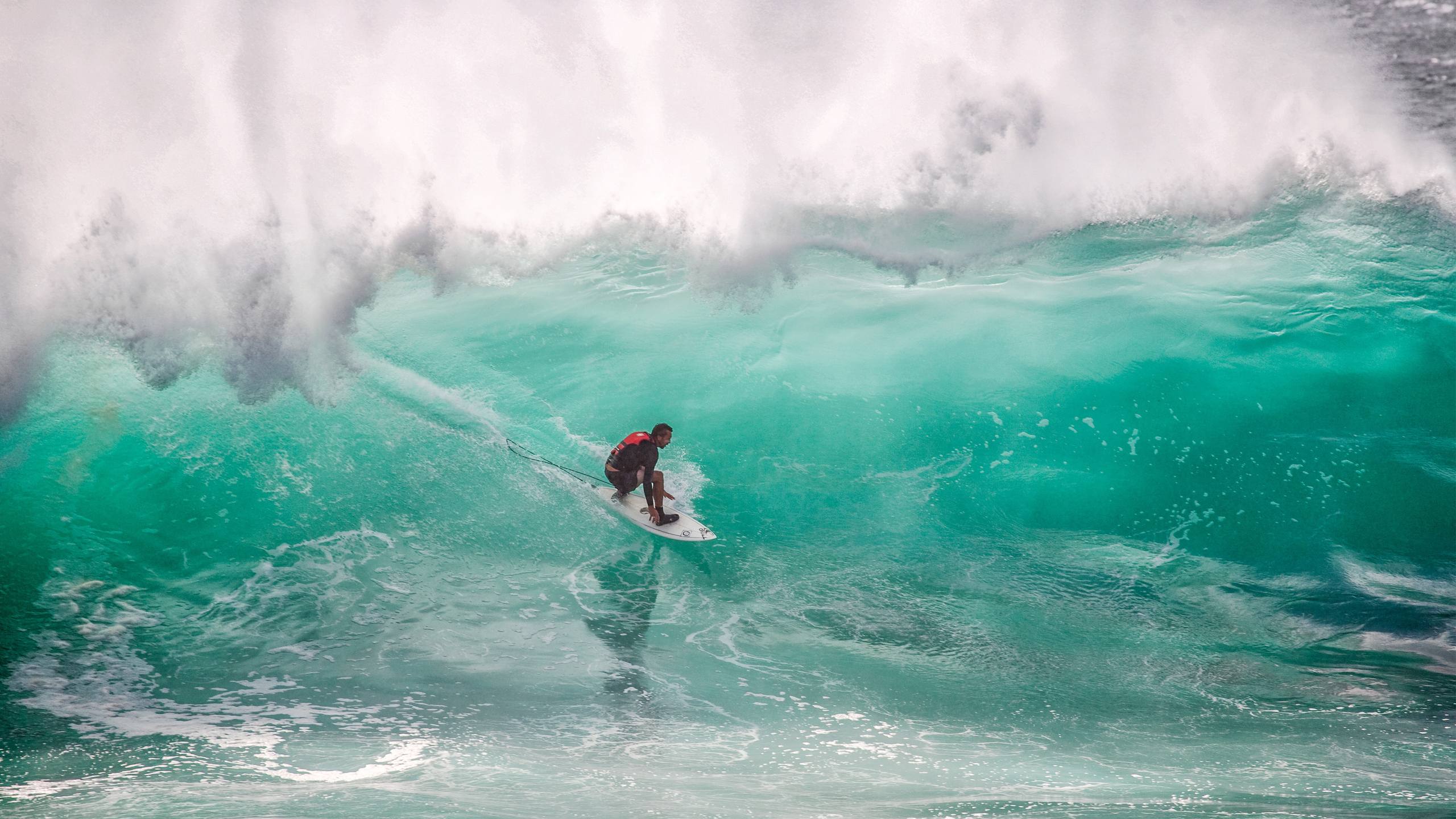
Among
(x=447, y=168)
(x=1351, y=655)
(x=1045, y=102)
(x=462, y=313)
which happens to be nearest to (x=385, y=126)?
(x=447, y=168)

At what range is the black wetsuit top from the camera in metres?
7.46

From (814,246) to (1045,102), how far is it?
300 centimetres

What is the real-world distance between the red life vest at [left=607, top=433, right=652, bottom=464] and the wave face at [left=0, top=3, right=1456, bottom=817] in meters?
0.61

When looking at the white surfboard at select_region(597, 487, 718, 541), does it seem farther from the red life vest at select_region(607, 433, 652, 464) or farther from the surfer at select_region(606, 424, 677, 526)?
the red life vest at select_region(607, 433, 652, 464)

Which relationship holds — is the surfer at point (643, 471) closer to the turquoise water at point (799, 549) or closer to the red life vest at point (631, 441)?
the red life vest at point (631, 441)

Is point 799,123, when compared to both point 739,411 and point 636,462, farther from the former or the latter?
point 636,462

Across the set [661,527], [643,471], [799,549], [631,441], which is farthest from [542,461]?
[799,549]

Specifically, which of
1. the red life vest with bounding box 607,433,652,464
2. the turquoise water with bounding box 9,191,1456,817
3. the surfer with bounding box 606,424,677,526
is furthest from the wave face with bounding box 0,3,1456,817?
the red life vest with bounding box 607,433,652,464

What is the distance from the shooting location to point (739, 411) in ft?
29.0

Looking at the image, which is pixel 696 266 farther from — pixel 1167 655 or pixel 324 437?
pixel 1167 655

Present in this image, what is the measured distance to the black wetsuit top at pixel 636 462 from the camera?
7.46 meters

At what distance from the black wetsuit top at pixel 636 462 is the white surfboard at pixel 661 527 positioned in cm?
12

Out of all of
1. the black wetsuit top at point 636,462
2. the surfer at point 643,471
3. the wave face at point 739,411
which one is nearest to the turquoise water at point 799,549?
the wave face at point 739,411

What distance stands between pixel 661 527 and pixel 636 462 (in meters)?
0.56
